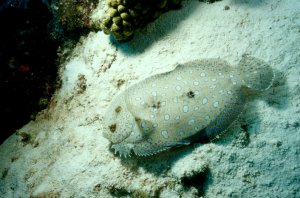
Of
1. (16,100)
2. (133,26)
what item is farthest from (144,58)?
(16,100)

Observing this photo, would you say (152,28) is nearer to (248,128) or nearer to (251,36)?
(251,36)

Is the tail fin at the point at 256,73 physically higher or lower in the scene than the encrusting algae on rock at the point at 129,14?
lower

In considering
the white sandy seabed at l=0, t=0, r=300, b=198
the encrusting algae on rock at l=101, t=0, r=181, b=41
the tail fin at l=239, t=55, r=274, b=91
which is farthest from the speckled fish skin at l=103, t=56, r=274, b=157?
the encrusting algae on rock at l=101, t=0, r=181, b=41

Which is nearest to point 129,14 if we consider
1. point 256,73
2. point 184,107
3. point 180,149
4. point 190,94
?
point 190,94

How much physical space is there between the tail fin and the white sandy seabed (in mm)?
318

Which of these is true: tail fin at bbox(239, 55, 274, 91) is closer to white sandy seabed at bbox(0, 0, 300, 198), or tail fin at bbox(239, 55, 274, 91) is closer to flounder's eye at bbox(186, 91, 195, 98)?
white sandy seabed at bbox(0, 0, 300, 198)

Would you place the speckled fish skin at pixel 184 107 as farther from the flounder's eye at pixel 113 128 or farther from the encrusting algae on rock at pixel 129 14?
the encrusting algae on rock at pixel 129 14

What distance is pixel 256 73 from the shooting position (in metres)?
3.52

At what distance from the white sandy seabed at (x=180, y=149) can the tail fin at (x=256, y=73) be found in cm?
32

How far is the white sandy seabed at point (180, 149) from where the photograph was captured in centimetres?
345

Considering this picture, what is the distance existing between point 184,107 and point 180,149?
71 cm

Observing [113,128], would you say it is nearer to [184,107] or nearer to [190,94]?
[184,107]

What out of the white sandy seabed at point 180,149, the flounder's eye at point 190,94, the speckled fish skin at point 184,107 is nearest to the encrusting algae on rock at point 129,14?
the white sandy seabed at point 180,149

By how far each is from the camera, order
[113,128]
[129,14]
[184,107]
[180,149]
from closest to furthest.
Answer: [184,107], [180,149], [113,128], [129,14]
